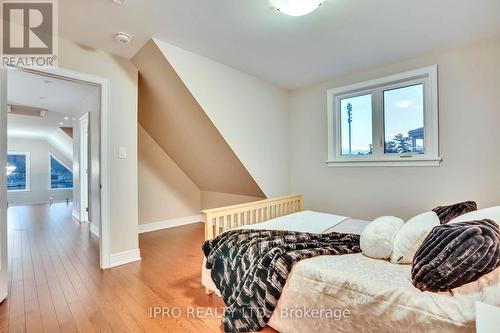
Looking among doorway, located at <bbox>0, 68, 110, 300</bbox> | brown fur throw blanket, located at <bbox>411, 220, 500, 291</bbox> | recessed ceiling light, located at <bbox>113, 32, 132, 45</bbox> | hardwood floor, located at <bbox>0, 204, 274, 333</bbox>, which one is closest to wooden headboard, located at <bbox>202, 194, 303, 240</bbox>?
hardwood floor, located at <bbox>0, 204, 274, 333</bbox>

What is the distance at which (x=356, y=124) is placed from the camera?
122 inches

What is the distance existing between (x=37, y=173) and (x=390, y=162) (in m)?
9.65

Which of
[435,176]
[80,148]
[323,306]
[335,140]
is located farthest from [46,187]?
[435,176]

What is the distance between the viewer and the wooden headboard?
208 cm

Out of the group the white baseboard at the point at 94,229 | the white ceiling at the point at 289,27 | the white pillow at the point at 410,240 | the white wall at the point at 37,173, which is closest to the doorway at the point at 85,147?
the white baseboard at the point at 94,229

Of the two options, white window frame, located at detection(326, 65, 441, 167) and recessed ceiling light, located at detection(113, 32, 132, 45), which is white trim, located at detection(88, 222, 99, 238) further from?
white window frame, located at detection(326, 65, 441, 167)

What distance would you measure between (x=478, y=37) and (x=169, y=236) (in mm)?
4263

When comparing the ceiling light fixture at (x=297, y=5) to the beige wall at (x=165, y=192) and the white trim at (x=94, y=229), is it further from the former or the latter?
the white trim at (x=94, y=229)

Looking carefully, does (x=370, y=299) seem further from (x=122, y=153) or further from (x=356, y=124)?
(x=122, y=153)

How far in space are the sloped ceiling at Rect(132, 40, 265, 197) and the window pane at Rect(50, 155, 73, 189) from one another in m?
6.19

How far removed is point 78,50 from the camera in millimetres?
2340

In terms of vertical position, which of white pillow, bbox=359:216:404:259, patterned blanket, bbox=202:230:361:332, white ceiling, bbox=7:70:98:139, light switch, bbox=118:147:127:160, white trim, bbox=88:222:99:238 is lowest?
white trim, bbox=88:222:99:238

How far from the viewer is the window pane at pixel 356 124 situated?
3.00 metres

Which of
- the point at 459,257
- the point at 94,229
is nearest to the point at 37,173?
the point at 94,229
